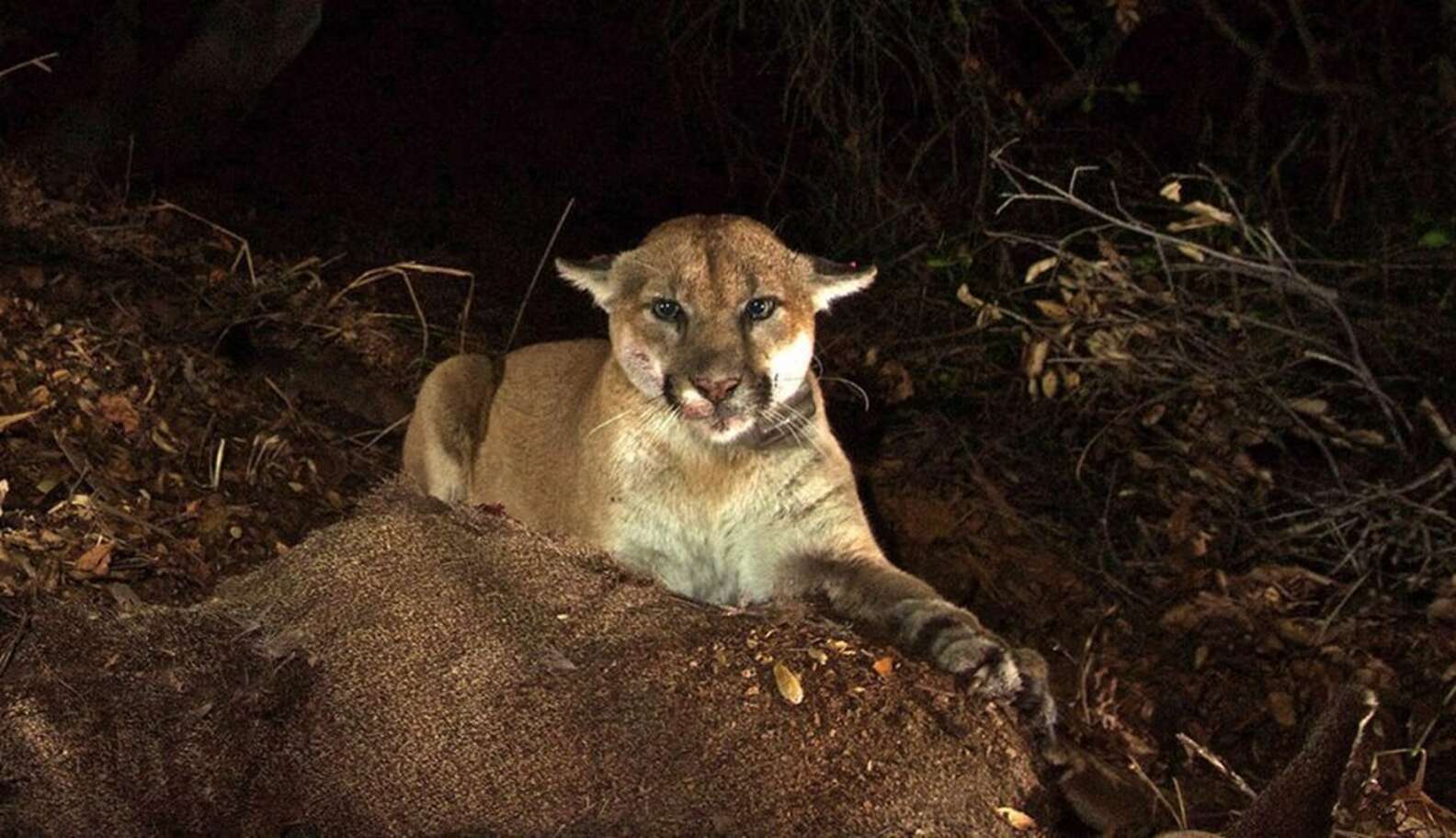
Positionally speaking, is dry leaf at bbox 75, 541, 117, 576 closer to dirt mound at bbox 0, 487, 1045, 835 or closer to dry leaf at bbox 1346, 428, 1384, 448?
dirt mound at bbox 0, 487, 1045, 835

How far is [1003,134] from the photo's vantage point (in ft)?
25.3

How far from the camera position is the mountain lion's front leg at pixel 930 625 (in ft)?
14.4

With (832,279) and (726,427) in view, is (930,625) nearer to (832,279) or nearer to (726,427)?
(726,427)

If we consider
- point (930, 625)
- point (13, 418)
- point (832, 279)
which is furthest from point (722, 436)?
point (13, 418)

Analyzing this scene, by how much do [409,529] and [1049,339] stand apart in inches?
115

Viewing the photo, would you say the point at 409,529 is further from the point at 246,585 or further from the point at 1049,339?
the point at 1049,339

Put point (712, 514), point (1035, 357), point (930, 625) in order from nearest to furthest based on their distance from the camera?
point (930, 625) < point (712, 514) < point (1035, 357)

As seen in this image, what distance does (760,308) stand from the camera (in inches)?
206

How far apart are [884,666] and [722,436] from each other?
1.03 m

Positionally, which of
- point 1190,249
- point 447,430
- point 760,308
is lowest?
point 447,430

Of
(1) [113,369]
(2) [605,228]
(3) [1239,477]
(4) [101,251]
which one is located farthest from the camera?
(2) [605,228]

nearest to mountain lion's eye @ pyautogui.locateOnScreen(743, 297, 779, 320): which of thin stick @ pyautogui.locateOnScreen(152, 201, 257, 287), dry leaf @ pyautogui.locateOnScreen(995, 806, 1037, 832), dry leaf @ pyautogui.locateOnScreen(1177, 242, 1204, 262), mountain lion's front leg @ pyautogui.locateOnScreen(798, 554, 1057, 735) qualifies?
mountain lion's front leg @ pyautogui.locateOnScreen(798, 554, 1057, 735)

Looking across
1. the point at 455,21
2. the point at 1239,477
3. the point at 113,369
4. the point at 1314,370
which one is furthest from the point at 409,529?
the point at 455,21

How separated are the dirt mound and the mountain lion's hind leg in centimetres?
190
